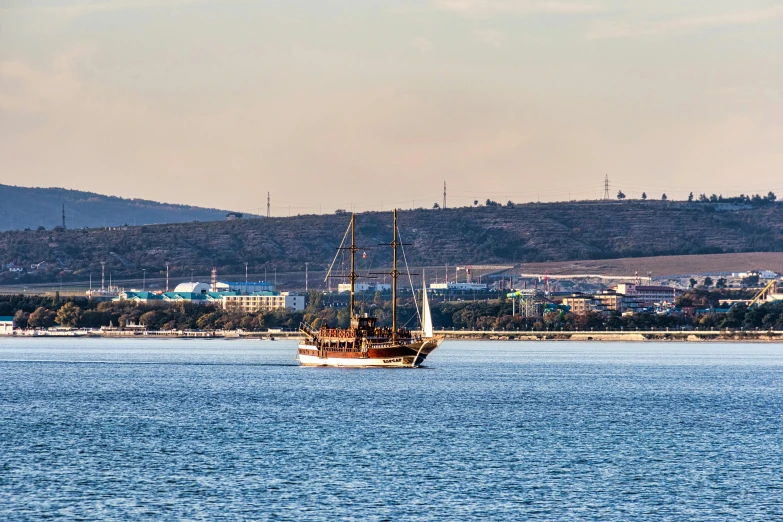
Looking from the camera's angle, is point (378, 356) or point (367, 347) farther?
point (378, 356)

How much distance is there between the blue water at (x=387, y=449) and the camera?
44062 millimetres

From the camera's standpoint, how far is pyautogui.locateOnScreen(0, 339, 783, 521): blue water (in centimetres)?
4406

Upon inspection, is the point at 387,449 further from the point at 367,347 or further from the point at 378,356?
the point at 378,356

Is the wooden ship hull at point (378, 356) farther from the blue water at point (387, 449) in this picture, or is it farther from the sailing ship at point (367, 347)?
the blue water at point (387, 449)

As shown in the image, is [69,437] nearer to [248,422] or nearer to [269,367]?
[248,422]

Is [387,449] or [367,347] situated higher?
[367,347]

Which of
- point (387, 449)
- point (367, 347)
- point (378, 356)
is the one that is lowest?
point (387, 449)

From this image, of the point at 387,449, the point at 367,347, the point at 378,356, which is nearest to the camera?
the point at 387,449

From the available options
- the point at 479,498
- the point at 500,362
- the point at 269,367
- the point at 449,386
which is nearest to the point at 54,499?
the point at 479,498

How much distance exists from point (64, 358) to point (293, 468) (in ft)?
332

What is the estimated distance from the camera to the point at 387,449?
5744cm

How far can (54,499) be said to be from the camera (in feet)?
145

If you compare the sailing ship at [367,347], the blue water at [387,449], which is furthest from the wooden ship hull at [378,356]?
the blue water at [387,449]

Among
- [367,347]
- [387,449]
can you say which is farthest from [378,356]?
[387,449]
